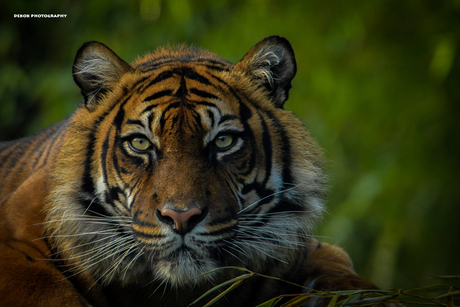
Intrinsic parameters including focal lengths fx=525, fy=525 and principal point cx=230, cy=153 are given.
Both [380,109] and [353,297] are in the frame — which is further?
[380,109]

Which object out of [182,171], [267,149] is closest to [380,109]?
[267,149]

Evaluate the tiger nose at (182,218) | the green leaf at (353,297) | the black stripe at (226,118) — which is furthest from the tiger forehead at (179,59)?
the green leaf at (353,297)

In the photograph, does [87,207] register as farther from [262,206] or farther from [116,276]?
[262,206]

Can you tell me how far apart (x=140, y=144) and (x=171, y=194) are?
263 millimetres

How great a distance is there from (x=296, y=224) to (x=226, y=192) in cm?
39

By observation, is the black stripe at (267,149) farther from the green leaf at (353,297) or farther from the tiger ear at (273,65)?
the green leaf at (353,297)

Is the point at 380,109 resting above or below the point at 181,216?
above

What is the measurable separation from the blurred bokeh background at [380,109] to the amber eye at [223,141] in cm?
209

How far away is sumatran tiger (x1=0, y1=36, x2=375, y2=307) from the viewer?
4.99 feet

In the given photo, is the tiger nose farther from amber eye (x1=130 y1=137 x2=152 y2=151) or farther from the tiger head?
amber eye (x1=130 y1=137 x2=152 y2=151)

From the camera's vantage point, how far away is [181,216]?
142 cm

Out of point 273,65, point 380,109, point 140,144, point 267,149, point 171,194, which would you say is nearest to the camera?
point 171,194

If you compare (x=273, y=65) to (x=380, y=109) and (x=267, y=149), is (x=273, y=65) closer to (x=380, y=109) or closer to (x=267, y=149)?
(x=267, y=149)

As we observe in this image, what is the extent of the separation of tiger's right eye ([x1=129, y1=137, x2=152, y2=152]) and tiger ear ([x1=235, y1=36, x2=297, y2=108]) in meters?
0.48
